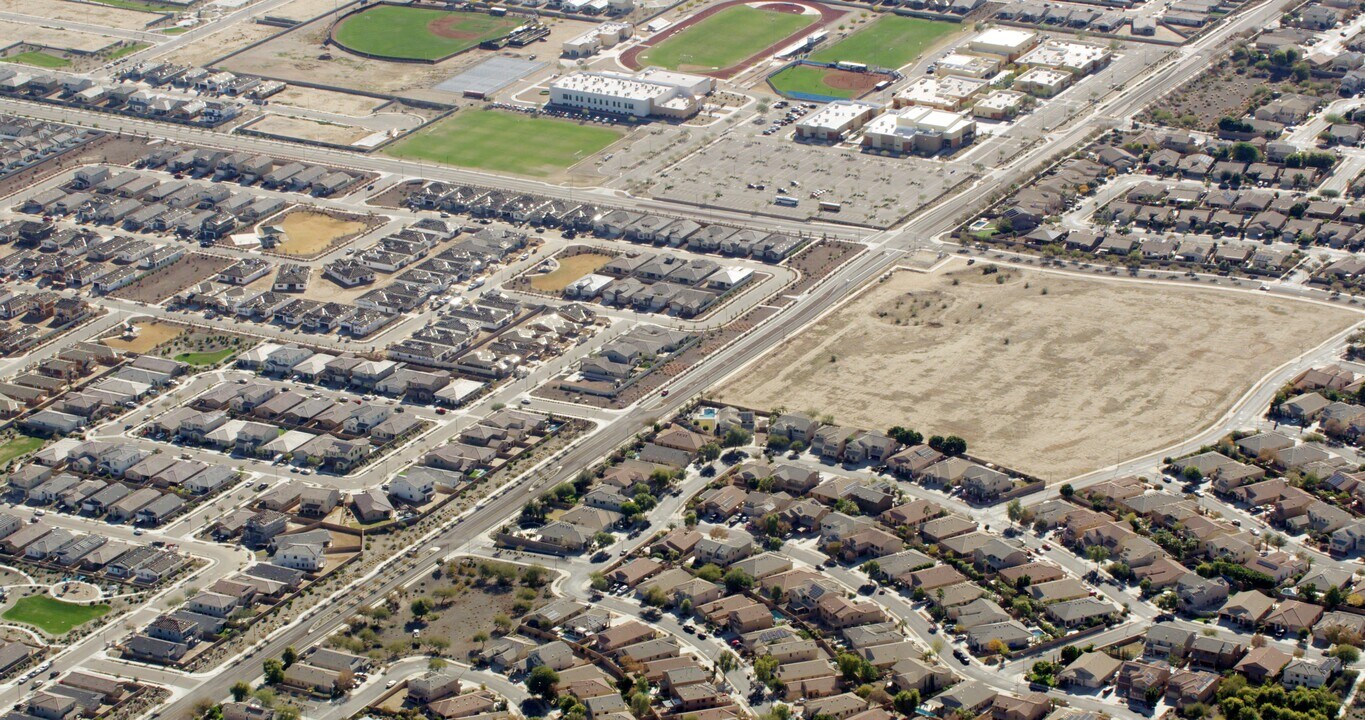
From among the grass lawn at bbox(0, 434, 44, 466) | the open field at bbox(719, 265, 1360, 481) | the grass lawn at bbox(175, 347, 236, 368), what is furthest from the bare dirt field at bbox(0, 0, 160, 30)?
the open field at bbox(719, 265, 1360, 481)

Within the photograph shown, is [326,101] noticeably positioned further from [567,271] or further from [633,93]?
[567,271]

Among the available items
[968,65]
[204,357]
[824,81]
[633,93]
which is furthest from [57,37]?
[968,65]

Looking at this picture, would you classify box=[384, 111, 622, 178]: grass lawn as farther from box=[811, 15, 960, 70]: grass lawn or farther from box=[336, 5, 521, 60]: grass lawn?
box=[811, 15, 960, 70]: grass lawn

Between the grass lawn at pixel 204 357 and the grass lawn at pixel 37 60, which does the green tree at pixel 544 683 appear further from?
the grass lawn at pixel 37 60

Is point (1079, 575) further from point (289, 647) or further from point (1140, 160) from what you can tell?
point (1140, 160)

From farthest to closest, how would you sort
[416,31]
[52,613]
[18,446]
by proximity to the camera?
1. [416,31]
2. [18,446]
3. [52,613]

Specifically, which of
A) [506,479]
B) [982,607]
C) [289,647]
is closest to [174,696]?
[289,647]

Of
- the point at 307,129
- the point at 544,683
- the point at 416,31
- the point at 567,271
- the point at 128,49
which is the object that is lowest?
the point at 567,271
